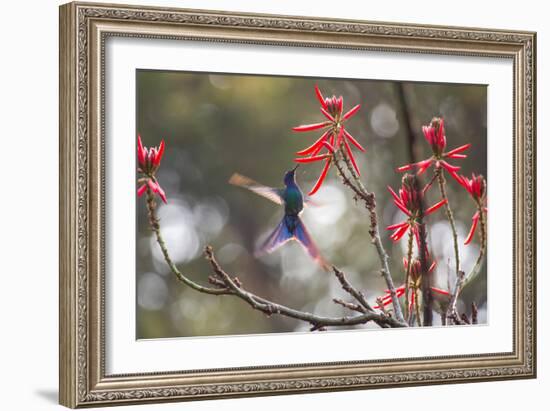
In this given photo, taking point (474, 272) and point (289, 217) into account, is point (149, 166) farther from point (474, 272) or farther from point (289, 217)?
point (474, 272)

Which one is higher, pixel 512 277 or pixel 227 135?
pixel 227 135

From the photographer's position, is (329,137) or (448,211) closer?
(329,137)

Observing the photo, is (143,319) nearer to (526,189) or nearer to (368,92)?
(368,92)

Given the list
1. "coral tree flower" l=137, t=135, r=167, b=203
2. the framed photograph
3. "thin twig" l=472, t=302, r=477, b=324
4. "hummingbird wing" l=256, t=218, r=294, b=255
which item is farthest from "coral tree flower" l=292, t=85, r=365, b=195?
"thin twig" l=472, t=302, r=477, b=324

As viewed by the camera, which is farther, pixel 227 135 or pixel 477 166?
pixel 477 166

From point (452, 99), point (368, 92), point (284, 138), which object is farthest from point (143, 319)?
point (452, 99)

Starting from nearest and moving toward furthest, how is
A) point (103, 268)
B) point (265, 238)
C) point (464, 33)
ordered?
point (103, 268) → point (265, 238) → point (464, 33)

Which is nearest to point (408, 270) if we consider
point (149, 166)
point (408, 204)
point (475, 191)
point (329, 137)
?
point (408, 204)
